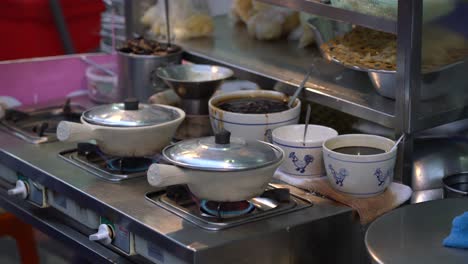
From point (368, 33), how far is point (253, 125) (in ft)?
1.30

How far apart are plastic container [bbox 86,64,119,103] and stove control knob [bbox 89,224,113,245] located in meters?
0.85

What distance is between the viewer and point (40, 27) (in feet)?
13.0

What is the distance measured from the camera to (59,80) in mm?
2734

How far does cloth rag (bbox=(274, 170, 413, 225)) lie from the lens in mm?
1782

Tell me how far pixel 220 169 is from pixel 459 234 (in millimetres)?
451

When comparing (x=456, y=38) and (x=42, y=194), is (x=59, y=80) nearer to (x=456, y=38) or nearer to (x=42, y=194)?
(x=42, y=194)

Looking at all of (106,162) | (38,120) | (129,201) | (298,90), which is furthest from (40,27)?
(129,201)

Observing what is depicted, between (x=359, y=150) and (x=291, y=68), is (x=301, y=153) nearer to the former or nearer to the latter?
(x=359, y=150)

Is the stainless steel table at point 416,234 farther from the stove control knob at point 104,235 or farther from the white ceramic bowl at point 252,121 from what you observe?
the stove control knob at point 104,235

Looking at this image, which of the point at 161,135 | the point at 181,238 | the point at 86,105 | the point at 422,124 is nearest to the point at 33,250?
the point at 86,105

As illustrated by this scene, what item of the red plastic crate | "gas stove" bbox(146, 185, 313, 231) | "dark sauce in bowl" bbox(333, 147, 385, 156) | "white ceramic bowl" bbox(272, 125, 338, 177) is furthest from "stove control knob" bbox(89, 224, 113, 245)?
the red plastic crate

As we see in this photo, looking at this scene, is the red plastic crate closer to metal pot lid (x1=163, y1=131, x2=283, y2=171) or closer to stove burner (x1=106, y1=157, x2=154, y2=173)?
stove burner (x1=106, y1=157, x2=154, y2=173)

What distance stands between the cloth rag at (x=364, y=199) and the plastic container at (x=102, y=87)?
88 centimetres

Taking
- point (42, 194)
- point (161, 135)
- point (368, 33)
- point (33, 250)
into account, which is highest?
point (368, 33)
